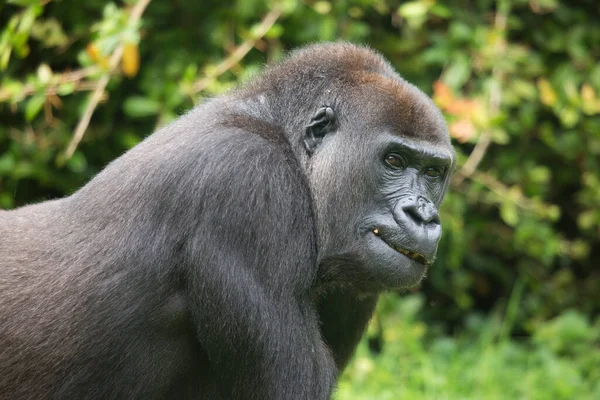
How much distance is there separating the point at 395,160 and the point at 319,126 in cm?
40

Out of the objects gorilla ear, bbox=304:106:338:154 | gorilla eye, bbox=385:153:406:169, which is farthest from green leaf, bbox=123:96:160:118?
gorilla eye, bbox=385:153:406:169

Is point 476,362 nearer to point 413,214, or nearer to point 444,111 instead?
point 444,111

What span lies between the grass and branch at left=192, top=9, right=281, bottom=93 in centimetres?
224

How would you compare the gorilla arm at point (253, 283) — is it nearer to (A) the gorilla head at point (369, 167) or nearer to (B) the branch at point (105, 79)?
(A) the gorilla head at point (369, 167)

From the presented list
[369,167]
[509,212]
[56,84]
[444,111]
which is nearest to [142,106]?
[56,84]

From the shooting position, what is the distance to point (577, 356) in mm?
7508

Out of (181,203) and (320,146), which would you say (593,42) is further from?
(181,203)

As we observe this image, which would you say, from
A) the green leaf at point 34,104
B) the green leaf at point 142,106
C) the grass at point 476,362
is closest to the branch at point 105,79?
the green leaf at point 142,106

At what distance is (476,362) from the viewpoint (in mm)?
7117

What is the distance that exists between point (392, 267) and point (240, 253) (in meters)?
0.73

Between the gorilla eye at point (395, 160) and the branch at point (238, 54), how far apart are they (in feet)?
8.50

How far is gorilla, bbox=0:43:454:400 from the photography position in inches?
153

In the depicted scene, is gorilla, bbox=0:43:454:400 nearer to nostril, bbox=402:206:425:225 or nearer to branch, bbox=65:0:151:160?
nostril, bbox=402:206:425:225

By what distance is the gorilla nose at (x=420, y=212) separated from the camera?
13.9 feet
